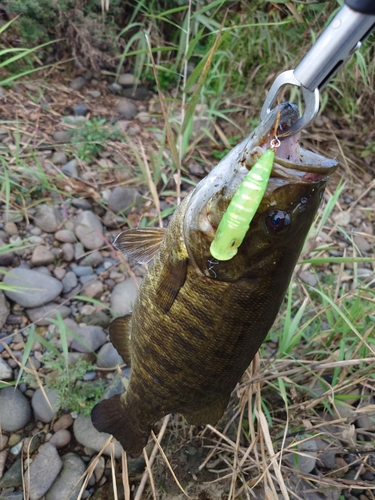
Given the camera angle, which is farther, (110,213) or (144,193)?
(144,193)

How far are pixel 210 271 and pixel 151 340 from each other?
0.44 metres

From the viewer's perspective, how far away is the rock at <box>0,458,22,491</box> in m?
2.22

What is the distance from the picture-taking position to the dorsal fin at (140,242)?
1784 millimetres

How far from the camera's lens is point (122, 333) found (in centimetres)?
205

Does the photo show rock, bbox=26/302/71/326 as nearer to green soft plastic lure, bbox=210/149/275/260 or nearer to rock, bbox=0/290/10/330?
rock, bbox=0/290/10/330

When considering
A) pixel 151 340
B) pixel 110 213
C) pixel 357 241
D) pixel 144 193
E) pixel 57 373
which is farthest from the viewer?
pixel 357 241

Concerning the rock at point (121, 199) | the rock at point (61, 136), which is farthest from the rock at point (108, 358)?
the rock at point (61, 136)

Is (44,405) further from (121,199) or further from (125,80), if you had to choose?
(125,80)

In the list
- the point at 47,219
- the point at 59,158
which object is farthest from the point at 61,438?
the point at 59,158

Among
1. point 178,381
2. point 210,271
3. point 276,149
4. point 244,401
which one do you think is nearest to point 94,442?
point 244,401

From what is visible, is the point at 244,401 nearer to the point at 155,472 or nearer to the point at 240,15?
the point at 155,472

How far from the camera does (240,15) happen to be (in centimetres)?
411

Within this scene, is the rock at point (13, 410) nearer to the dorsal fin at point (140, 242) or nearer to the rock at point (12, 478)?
the rock at point (12, 478)

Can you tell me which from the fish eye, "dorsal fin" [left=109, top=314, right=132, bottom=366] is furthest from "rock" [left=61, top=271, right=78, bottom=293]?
the fish eye
